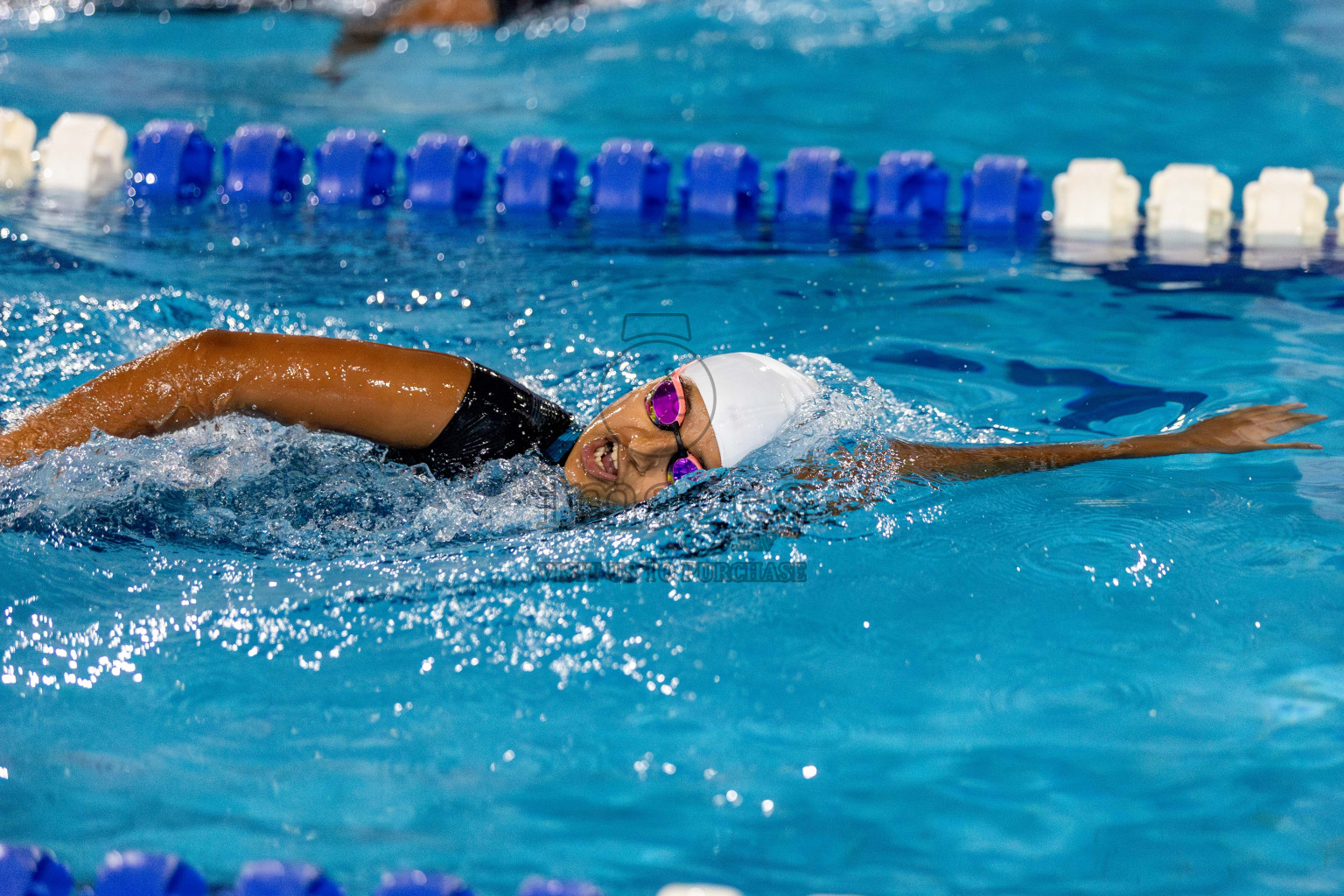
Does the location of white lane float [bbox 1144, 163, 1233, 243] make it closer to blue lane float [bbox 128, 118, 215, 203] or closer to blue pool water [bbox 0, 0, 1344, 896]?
blue pool water [bbox 0, 0, 1344, 896]

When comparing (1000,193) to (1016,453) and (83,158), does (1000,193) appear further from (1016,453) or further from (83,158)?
(83,158)

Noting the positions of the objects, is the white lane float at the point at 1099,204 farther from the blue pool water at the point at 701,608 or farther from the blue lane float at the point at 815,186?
the blue lane float at the point at 815,186

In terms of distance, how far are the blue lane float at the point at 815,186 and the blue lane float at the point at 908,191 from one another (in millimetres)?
129

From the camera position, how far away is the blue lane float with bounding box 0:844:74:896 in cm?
183

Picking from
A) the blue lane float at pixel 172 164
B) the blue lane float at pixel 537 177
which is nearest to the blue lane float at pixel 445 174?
the blue lane float at pixel 537 177

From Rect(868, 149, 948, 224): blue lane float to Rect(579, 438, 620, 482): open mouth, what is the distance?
Answer: 3.26 metres

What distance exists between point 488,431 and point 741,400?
0.60m

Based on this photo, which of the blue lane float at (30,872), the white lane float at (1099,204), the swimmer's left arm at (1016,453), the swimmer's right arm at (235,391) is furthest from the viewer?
the white lane float at (1099,204)

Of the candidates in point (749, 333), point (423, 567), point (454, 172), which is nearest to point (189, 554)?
point (423, 567)

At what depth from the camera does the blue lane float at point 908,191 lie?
18.9ft

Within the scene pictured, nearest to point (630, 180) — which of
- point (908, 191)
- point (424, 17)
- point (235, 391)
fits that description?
point (908, 191)

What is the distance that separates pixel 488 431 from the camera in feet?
9.36

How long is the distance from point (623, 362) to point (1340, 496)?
218 cm

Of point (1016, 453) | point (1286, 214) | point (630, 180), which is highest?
point (630, 180)
